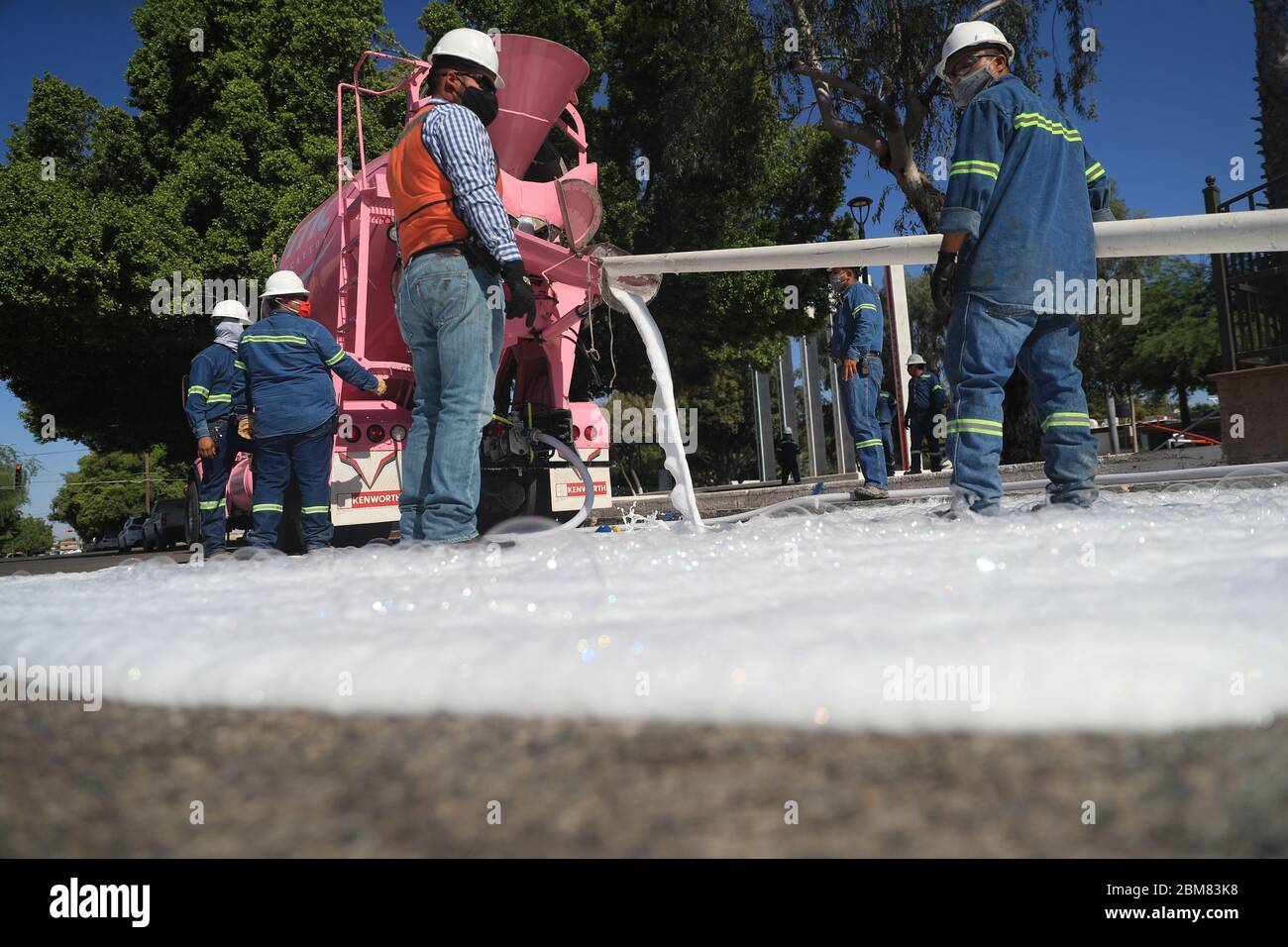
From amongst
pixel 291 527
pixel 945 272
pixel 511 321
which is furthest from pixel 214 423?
pixel 945 272

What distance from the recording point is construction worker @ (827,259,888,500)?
662 cm

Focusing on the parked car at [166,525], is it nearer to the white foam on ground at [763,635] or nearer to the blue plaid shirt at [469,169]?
the blue plaid shirt at [469,169]

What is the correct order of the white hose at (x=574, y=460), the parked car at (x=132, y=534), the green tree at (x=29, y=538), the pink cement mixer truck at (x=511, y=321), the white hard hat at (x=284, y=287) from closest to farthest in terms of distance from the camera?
the white hard hat at (x=284, y=287)
the pink cement mixer truck at (x=511, y=321)
the white hose at (x=574, y=460)
the parked car at (x=132, y=534)
the green tree at (x=29, y=538)

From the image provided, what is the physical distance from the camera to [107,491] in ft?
179

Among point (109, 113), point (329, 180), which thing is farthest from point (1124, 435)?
point (109, 113)

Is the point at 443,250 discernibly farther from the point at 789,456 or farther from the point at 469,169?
the point at 789,456

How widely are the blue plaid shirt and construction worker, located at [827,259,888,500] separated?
4.10 m

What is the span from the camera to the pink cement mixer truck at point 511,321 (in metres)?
5.14

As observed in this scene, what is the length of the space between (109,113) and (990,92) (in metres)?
16.5

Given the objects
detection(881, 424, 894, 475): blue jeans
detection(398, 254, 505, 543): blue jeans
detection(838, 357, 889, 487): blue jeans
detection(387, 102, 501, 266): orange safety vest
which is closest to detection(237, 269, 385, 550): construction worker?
detection(398, 254, 505, 543): blue jeans

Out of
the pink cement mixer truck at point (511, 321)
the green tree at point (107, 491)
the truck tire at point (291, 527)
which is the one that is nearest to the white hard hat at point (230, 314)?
the pink cement mixer truck at point (511, 321)

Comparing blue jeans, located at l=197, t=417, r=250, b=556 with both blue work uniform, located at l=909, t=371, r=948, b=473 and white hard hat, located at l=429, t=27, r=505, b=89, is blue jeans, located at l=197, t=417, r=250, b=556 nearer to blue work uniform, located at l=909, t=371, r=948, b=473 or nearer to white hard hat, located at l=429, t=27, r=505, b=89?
white hard hat, located at l=429, t=27, r=505, b=89

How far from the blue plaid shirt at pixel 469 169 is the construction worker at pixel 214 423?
2.74 m
